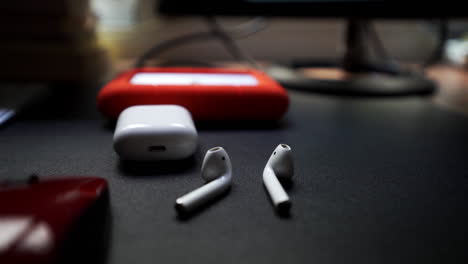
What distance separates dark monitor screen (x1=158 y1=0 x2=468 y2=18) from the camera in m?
0.66

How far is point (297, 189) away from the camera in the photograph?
31cm

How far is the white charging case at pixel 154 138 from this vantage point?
327mm

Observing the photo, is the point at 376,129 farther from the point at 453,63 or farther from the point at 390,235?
the point at 453,63

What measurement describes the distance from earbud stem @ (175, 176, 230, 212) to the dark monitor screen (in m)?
0.48

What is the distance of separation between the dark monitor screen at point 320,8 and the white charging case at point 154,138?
403 millimetres

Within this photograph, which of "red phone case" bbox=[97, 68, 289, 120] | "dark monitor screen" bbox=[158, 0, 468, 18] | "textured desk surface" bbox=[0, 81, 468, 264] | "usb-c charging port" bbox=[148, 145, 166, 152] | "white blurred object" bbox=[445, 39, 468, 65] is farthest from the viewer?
"white blurred object" bbox=[445, 39, 468, 65]

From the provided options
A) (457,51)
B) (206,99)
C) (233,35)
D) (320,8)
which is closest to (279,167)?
(206,99)

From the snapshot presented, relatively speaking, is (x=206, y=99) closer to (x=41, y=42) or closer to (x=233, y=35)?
(x=41, y=42)

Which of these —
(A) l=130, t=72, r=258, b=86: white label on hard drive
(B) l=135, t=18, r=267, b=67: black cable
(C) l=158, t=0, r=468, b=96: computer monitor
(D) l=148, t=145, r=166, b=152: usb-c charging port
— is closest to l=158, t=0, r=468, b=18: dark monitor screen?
(C) l=158, t=0, r=468, b=96: computer monitor

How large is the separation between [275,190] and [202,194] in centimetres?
6

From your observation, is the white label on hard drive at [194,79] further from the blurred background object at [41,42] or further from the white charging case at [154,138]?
the blurred background object at [41,42]

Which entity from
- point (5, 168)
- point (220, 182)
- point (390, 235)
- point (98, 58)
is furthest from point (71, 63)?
point (390, 235)

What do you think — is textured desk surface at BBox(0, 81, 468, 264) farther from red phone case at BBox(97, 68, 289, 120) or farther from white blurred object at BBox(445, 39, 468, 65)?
white blurred object at BBox(445, 39, 468, 65)

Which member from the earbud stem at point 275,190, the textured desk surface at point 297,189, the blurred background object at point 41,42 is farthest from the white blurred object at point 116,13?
the earbud stem at point 275,190
